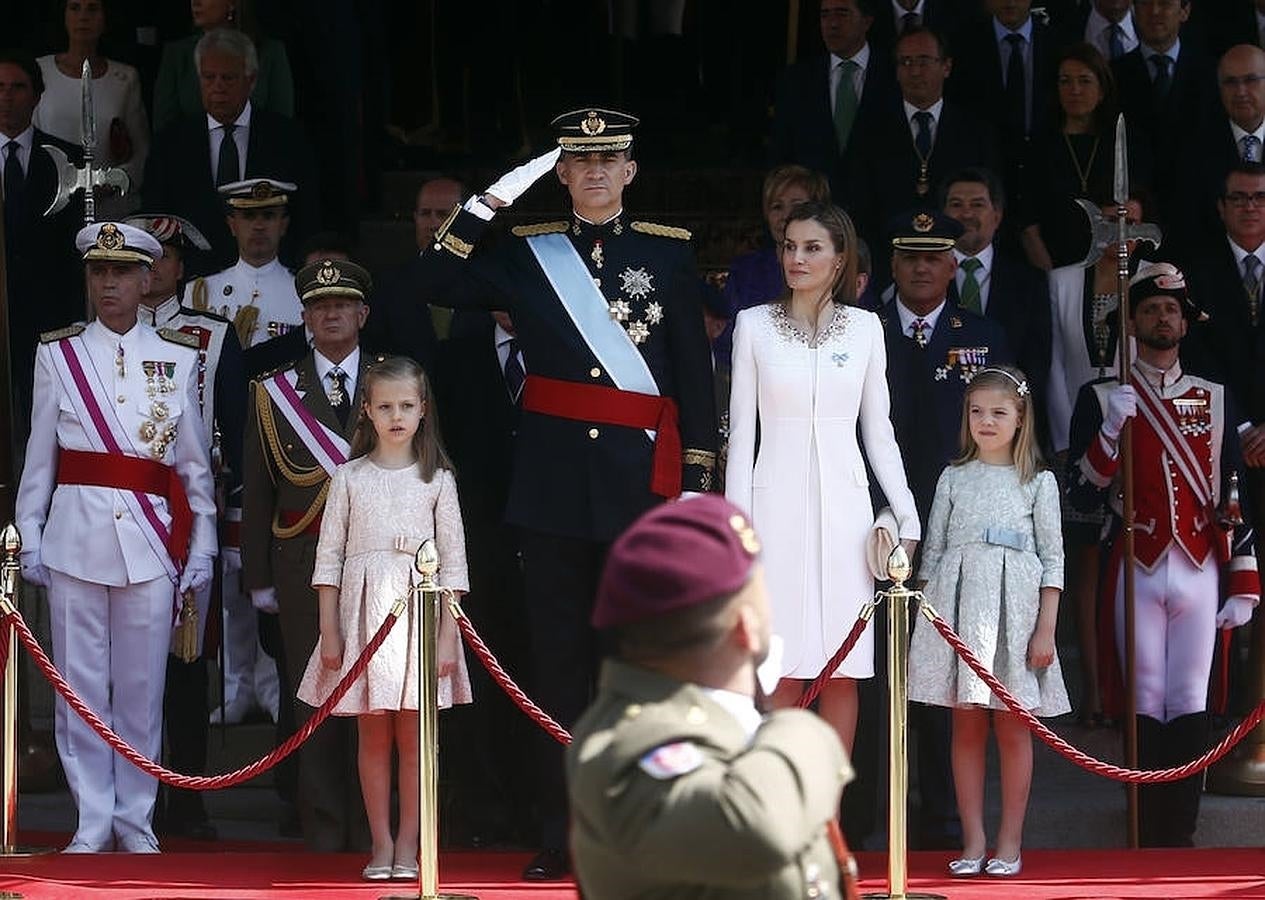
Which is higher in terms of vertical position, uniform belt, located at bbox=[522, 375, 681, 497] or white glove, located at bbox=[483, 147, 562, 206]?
white glove, located at bbox=[483, 147, 562, 206]

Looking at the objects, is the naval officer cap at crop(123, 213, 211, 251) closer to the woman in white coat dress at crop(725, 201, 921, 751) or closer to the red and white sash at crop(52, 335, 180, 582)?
the red and white sash at crop(52, 335, 180, 582)

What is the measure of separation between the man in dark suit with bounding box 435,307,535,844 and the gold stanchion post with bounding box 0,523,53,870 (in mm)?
1272

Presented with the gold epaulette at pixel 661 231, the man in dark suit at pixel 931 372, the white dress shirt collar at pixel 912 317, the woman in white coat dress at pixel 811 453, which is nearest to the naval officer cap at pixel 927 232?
the man in dark suit at pixel 931 372

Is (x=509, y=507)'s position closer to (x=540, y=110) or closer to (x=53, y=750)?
(x=53, y=750)

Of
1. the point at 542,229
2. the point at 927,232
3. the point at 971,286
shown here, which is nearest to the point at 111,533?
the point at 542,229

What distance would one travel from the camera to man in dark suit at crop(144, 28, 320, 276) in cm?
920

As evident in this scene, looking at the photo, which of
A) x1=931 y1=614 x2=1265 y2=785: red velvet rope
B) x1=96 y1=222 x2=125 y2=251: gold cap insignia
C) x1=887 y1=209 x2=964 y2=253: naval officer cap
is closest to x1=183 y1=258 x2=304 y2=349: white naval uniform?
x1=96 y1=222 x2=125 y2=251: gold cap insignia

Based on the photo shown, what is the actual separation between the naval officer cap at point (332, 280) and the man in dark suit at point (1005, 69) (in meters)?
3.15

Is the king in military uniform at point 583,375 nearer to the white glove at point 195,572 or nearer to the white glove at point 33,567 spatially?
the white glove at point 195,572

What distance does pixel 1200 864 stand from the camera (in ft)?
23.7

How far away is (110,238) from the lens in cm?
757

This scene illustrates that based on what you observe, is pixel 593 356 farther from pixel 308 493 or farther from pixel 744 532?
pixel 744 532

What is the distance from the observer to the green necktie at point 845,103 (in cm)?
932

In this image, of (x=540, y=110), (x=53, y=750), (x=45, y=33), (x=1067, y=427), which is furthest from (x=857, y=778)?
(x=45, y=33)
